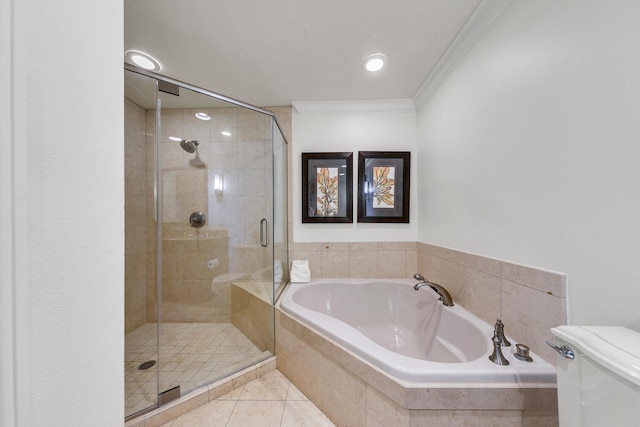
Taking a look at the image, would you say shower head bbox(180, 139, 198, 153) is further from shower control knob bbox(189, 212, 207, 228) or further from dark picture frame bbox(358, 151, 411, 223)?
dark picture frame bbox(358, 151, 411, 223)

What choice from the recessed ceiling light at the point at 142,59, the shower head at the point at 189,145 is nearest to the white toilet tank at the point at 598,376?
the shower head at the point at 189,145

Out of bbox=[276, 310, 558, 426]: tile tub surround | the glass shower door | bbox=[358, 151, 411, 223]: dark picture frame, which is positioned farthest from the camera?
bbox=[358, 151, 411, 223]: dark picture frame

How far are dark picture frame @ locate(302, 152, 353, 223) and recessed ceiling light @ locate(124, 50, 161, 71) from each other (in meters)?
1.29

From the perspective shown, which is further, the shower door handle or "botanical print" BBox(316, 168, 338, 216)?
"botanical print" BBox(316, 168, 338, 216)

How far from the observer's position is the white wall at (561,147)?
0.68 m

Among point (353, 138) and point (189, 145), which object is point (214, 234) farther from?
point (353, 138)

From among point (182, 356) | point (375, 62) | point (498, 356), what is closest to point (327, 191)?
point (375, 62)

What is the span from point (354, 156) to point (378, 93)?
1.90ft

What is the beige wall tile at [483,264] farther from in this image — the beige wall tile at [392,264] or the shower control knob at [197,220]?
the shower control knob at [197,220]

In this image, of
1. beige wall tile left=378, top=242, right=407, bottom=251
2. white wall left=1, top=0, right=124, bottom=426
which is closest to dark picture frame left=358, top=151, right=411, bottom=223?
beige wall tile left=378, top=242, right=407, bottom=251

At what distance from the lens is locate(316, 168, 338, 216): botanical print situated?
2.14 m

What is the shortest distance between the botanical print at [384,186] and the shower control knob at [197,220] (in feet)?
5.17

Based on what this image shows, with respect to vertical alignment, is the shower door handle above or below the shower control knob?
below

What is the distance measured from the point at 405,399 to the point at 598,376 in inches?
23.4
